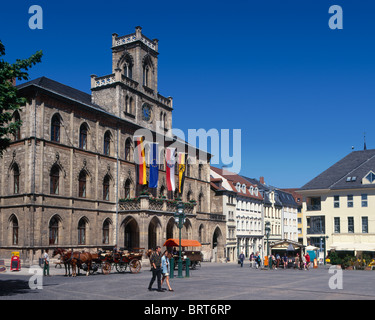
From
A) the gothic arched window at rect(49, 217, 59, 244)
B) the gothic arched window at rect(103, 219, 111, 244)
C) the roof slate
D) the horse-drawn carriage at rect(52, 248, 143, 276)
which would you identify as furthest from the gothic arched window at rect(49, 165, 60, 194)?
the roof slate

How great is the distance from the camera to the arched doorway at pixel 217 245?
64.8 m

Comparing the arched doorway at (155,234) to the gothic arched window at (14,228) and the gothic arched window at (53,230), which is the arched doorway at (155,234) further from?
the gothic arched window at (14,228)

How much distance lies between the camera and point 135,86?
49906mm

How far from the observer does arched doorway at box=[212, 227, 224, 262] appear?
2552 inches

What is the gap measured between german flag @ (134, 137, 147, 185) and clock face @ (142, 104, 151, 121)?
13.0ft

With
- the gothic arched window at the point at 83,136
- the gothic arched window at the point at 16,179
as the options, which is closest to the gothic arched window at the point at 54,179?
the gothic arched window at the point at 16,179

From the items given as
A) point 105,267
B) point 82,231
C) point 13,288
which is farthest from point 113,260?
point 82,231

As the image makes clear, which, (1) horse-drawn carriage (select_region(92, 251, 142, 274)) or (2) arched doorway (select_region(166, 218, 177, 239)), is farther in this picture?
(2) arched doorway (select_region(166, 218, 177, 239))

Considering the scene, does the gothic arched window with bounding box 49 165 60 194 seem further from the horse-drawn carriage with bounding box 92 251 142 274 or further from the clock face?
the clock face

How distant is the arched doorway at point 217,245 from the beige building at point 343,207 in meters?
12.2

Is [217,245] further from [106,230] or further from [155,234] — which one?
[106,230]

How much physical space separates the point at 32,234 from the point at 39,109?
976cm
